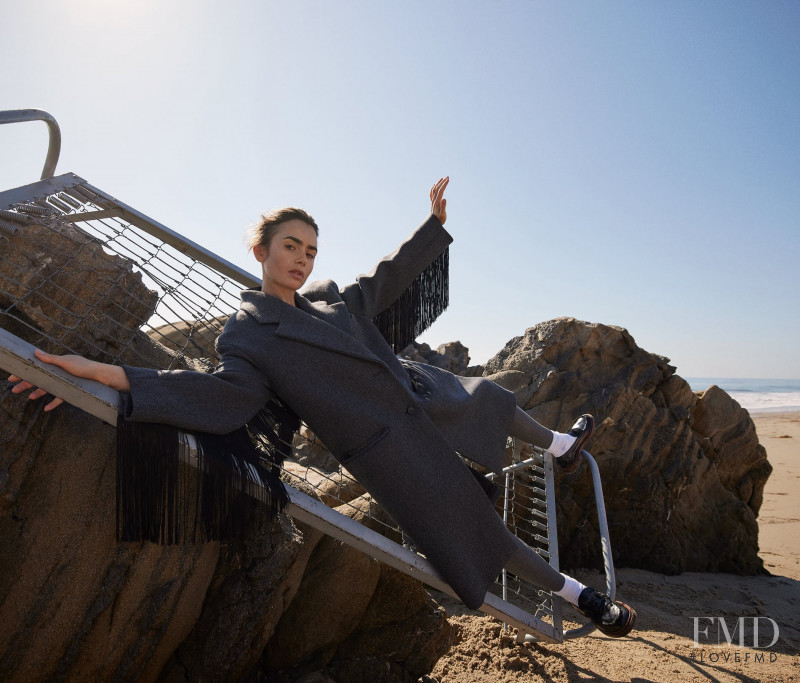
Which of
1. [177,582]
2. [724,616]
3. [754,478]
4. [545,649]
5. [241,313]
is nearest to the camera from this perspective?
[177,582]

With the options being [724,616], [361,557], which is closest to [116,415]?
[361,557]

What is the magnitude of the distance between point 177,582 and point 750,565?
451 centimetres

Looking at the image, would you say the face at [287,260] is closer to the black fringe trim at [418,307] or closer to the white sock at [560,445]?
the black fringe trim at [418,307]

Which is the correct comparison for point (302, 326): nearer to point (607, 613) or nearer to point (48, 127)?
point (607, 613)

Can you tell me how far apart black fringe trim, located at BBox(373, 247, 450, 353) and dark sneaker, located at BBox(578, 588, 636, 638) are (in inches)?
54.5

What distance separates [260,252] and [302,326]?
19.1 inches

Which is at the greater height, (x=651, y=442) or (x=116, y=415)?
(x=651, y=442)

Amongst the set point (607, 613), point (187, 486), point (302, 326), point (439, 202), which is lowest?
point (187, 486)

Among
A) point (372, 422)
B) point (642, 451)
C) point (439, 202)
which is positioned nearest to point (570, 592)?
point (372, 422)

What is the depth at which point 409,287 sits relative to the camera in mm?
2898

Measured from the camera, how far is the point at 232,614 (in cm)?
210

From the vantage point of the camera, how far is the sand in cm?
266

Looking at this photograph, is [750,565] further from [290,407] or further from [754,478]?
[290,407]

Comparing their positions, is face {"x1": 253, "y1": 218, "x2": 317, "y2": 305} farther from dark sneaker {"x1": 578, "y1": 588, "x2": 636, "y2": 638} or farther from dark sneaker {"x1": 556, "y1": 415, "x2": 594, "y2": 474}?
dark sneaker {"x1": 578, "y1": 588, "x2": 636, "y2": 638}
